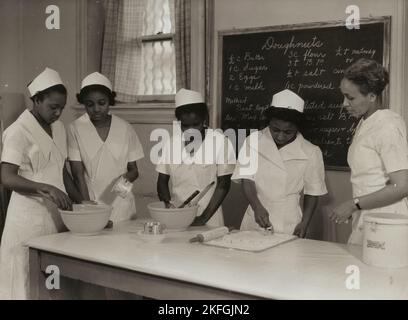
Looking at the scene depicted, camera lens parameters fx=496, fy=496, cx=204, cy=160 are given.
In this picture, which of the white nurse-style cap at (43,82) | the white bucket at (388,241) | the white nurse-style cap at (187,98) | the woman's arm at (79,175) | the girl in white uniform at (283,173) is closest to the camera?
the white bucket at (388,241)

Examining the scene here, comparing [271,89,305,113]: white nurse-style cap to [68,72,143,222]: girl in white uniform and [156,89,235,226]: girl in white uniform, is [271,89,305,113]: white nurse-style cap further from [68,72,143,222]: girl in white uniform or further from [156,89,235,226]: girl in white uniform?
[68,72,143,222]: girl in white uniform

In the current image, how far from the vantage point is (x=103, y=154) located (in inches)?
107

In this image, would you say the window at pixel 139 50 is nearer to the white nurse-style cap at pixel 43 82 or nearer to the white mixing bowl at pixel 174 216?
the white nurse-style cap at pixel 43 82

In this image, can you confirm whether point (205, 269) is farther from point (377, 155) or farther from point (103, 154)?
point (103, 154)

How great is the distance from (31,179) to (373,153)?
1511 millimetres

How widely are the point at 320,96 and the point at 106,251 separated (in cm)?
178

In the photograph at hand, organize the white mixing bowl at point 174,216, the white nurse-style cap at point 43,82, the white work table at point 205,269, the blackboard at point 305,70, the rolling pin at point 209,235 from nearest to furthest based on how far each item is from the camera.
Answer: the white work table at point 205,269, the rolling pin at point 209,235, the white mixing bowl at point 174,216, the white nurse-style cap at point 43,82, the blackboard at point 305,70

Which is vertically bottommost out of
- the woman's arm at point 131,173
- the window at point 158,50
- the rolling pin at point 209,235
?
the rolling pin at point 209,235

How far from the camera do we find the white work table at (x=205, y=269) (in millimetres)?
1485

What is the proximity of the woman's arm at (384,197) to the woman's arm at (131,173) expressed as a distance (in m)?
1.17

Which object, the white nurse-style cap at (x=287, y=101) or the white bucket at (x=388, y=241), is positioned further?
the white nurse-style cap at (x=287, y=101)

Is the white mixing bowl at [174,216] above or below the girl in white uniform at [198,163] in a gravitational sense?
below

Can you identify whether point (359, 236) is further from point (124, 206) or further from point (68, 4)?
point (68, 4)

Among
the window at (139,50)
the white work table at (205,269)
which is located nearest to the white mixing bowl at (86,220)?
the white work table at (205,269)
